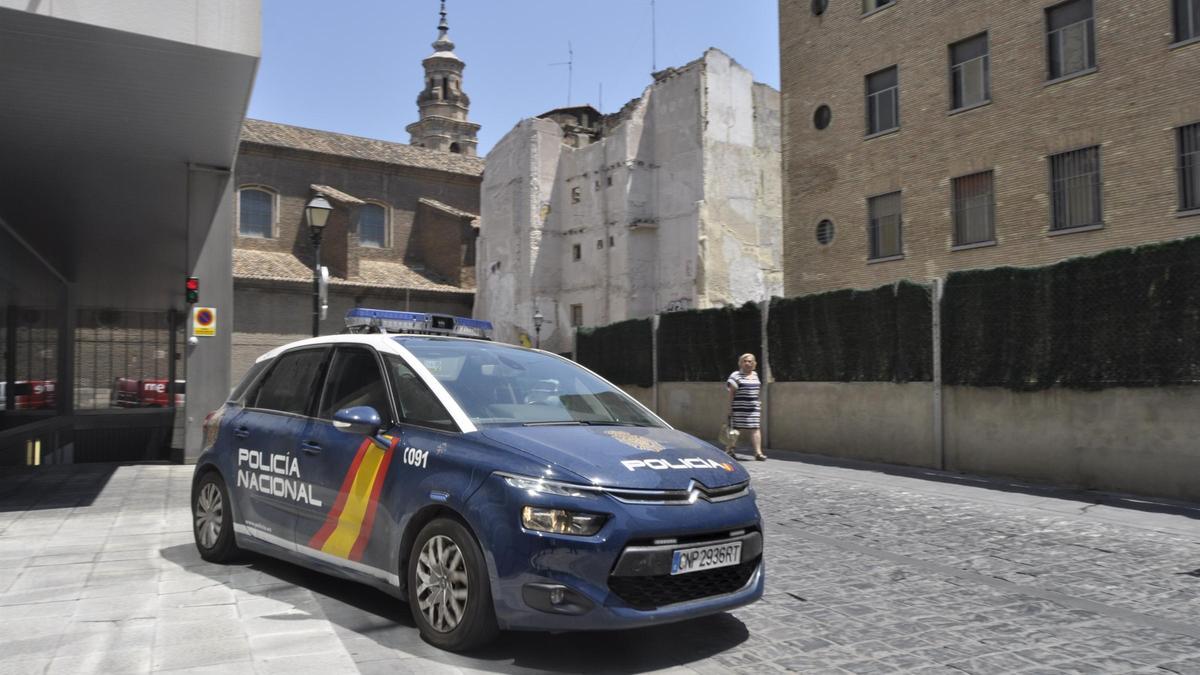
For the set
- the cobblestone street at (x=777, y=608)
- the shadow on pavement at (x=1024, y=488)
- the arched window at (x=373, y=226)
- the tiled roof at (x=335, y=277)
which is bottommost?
the shadow on pavement at (x=1024, y=488)

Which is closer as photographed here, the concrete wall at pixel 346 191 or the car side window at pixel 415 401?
the car side window at pixel 415 401

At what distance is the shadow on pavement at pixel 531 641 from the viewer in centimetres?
453

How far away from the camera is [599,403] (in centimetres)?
568

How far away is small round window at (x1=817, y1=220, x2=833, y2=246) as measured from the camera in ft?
81.6

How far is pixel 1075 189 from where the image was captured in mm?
19344

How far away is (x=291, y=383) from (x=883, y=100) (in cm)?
2071

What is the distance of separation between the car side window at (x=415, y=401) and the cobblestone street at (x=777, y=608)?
1.16 meters

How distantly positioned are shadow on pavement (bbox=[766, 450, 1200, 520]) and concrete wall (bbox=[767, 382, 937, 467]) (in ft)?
0.73

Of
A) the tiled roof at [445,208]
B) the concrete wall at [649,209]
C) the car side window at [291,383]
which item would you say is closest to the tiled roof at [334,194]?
the tiled roof at [445,208]

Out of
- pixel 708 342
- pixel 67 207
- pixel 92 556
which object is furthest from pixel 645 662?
pixel 67 207

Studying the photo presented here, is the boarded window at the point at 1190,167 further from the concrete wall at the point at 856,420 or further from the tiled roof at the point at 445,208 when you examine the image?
the tiled roof at the point at 445,208

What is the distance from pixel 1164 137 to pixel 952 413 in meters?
8.62

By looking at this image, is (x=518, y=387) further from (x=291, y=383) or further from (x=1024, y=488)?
(x=1024, y=488)

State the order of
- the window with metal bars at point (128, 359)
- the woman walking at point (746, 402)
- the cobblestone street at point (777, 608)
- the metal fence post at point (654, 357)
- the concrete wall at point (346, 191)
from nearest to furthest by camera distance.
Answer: the cobblestone street at point (777, 608)
the woman walking at point (746, 402)
the metal fence post at point (654, 357)
the window with metal bars at point (128, 359)
the concrete wall at point (346, 191)
